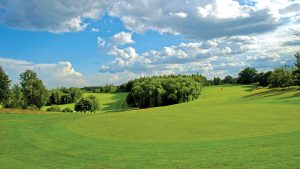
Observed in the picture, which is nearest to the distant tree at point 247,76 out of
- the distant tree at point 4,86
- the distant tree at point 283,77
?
the distant tree at point 283,77

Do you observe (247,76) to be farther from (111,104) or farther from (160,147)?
(160,147)

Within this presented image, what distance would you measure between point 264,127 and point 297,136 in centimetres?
518

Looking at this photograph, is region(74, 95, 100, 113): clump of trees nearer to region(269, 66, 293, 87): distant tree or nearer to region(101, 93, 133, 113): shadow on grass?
region(101, 93, 133, 113): shadow on grass

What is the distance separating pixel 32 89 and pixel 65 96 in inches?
2059

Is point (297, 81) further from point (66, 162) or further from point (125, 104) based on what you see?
point (66, 162)

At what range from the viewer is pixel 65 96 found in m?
153

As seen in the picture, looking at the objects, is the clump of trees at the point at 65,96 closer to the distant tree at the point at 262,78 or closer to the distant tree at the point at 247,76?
the distant tree at the point at 262,78

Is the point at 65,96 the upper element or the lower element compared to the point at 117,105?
upper

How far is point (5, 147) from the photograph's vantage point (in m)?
21.6

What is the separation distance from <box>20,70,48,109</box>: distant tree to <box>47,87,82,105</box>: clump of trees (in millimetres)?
47392

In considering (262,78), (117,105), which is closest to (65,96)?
(117,105)

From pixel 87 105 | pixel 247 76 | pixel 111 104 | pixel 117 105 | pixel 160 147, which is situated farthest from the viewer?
pixel 247 76

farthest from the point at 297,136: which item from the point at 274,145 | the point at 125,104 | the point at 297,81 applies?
the point at 125,104

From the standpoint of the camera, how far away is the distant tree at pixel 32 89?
332ft
